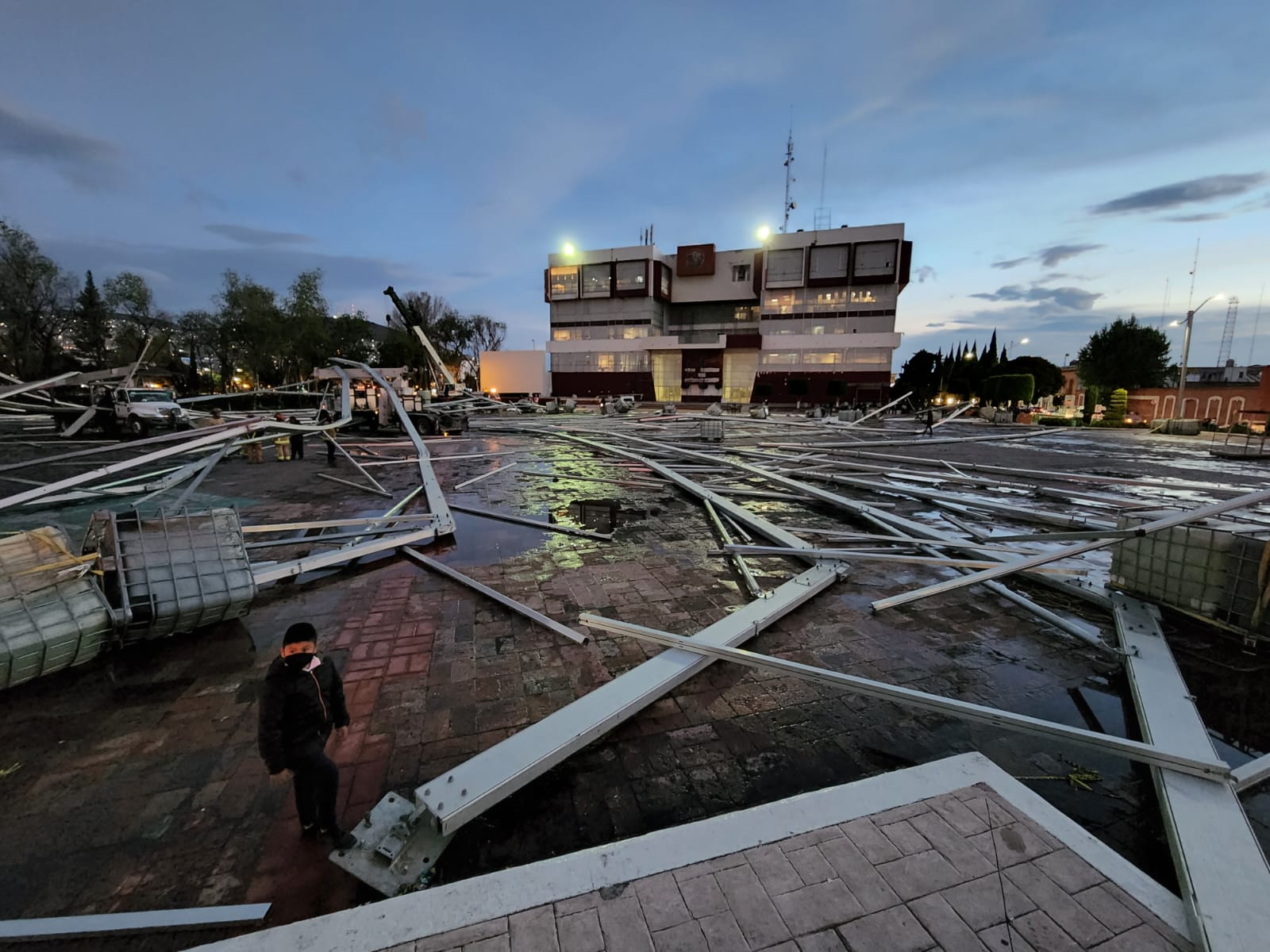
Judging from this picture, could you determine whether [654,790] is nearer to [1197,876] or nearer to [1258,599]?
[1197,876]

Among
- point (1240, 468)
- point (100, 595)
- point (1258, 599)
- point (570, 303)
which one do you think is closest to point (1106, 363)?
point (1240, 468)

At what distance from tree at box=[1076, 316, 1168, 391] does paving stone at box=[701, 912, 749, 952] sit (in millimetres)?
65317

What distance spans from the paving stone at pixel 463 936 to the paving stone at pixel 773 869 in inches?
42.5

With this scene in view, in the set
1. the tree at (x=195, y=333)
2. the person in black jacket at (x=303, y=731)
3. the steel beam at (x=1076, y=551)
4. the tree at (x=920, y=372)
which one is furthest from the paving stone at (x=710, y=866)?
the tree at (x=920, y=372)

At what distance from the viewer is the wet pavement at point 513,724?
2.55 metres

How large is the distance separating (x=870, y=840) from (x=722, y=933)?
875 millimetres

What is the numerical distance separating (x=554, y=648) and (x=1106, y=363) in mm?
68635

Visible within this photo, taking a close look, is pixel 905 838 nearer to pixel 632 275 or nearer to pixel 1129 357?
pixel 632 275

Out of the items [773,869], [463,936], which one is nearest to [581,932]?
[463,936]

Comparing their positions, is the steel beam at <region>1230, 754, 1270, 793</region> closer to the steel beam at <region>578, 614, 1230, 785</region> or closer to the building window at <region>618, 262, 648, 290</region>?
the steel beam at <region>578, 614, 1230, 785</region>

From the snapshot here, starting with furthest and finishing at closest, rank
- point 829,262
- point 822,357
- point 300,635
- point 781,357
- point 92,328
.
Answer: point 781,357 → point 829,262 → point 822,357 → point 92,328 → point 300,635

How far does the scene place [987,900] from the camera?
2086 mm

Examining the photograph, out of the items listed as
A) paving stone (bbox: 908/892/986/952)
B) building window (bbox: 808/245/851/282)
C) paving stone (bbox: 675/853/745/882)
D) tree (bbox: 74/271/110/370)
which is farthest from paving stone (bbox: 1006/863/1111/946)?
tree (bbox: 74/271/110/370)

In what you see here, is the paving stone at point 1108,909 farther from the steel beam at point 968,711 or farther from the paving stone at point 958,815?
the steel beam at point 968,711
